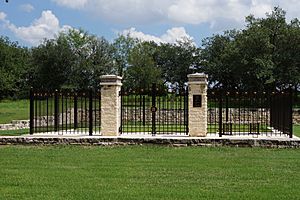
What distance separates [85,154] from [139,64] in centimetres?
4562

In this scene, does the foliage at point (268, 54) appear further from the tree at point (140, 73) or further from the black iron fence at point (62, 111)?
the black iron fence at point (62, 111)

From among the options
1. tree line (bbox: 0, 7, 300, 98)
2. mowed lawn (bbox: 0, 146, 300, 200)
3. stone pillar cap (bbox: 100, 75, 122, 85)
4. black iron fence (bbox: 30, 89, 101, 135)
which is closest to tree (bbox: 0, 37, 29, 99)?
tree line (bbox: 0, 7, 300, 98)

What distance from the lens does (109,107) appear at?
16641mm

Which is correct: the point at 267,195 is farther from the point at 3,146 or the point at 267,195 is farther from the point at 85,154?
the point at 3,146

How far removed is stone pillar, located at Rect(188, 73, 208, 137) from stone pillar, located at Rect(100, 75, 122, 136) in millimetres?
2377

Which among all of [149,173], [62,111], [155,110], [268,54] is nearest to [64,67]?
[268,54]

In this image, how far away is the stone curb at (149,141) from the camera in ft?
48.5

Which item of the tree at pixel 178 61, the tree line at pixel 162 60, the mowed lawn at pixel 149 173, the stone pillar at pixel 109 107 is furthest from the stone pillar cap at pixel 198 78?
the tree at pixel 178 61

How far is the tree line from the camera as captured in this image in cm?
4712

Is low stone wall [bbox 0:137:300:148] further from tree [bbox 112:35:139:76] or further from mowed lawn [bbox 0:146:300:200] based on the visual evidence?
tree [bbox 112:35:139:76]

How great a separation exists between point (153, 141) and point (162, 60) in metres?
59.9

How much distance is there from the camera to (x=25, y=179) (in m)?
9.13

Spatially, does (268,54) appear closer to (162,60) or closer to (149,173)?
(162,60)

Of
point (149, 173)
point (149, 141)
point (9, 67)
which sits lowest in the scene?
point (149, 173)
